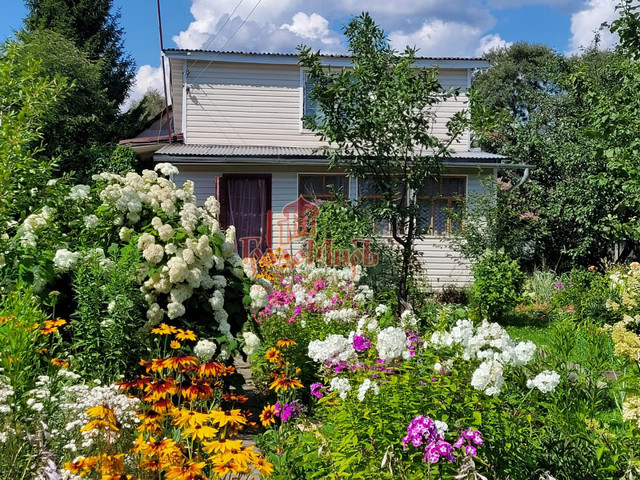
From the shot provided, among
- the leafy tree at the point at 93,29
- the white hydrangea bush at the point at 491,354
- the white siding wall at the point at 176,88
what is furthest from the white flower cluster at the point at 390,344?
the leafy tree at the point at 93,29

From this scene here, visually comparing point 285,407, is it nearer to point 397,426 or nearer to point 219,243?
point 397,426

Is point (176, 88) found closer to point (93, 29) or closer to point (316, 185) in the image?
point (316, 185)

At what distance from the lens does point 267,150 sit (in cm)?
1256

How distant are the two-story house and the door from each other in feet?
0.07

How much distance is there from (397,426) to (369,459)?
0.59ft

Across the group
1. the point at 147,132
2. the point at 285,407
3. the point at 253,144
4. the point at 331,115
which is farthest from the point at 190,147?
the point at 147,132

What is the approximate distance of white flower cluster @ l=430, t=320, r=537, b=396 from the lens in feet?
8.01

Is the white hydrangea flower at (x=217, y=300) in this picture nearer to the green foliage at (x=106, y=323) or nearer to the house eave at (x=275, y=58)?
the green foliage at (x=106, y=323)

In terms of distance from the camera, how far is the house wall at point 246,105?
1317 cm

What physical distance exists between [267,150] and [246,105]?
59.6 inches

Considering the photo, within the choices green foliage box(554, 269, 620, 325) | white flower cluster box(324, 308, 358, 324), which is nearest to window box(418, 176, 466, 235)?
green foliage box(554, 269, 620, 325)

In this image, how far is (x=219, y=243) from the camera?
4.43 m

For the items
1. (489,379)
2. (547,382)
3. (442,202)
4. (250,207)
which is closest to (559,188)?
(442,202)

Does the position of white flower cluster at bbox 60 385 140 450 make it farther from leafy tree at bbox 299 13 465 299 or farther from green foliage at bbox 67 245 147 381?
leafy tree at bbox 299 13 465 299
